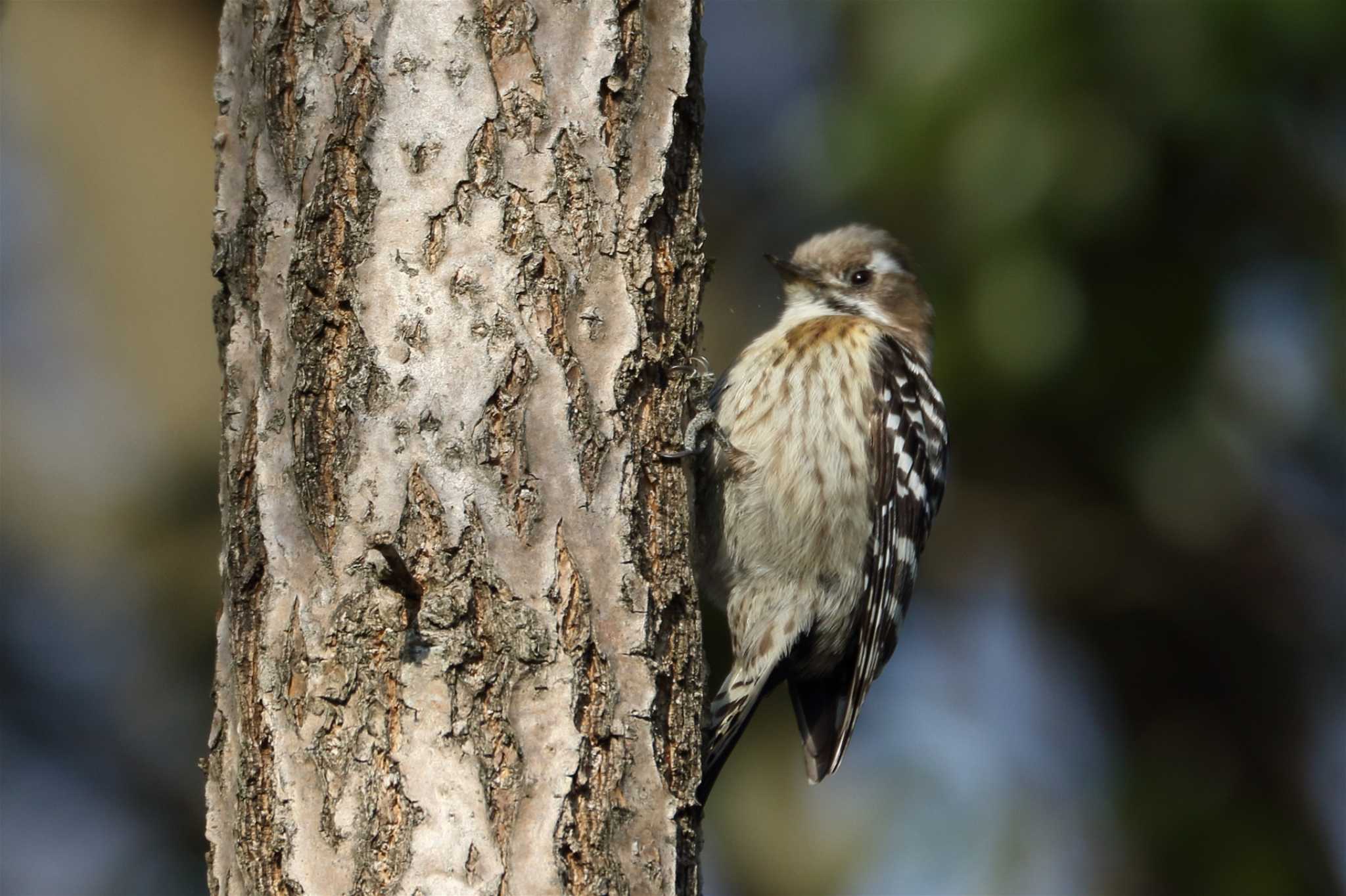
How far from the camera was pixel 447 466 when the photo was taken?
2740 millimetres

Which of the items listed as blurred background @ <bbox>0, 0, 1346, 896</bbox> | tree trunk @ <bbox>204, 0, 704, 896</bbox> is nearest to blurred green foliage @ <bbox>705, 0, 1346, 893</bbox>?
blurred background @ <bbox>0, 0, 1346, 896</bbox>

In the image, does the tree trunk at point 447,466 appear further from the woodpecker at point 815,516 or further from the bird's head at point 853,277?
the bird's head at point 853,277

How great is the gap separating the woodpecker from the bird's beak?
0.31 meters

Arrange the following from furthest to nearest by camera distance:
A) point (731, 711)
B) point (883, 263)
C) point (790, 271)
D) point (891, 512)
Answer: point (883, 263) < point (790, 271) < point (891, 512) < point (731, 711)

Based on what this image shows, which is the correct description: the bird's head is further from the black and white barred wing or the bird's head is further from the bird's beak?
the black and white barred wing

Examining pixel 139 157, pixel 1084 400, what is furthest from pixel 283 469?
pixel 139 157

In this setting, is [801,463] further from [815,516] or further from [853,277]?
[853,277]

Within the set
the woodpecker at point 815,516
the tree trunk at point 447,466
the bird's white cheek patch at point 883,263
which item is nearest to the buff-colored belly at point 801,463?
the woodpecker at point 815,516

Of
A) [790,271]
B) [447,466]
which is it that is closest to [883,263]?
[790,271]

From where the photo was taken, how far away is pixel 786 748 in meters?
7.57

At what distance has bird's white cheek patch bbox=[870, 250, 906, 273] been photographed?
18.4ft

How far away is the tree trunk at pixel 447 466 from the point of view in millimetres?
2623

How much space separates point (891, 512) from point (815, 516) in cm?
32

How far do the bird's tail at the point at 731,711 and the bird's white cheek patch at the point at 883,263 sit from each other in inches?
64.4
